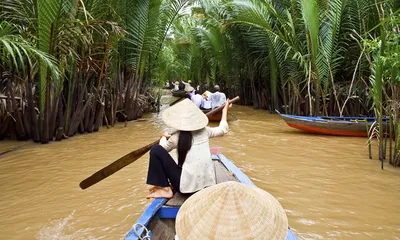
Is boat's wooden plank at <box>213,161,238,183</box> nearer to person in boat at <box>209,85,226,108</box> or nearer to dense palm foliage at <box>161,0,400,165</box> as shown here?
dense palm foliage at <box>161,0,400,165</box>

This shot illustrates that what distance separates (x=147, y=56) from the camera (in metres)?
10.1

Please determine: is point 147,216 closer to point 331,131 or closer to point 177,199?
point 177,199

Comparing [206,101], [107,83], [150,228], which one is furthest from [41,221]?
[206,101]

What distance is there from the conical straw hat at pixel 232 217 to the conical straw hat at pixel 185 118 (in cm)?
124

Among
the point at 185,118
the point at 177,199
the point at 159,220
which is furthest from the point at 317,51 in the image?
the point at 159,220

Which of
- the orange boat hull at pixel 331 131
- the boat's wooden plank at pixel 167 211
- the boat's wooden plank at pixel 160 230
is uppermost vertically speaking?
the orange boat hull at pixel 331 131

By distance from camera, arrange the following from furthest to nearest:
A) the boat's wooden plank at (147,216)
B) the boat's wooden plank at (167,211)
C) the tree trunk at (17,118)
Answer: the tree trunk at (17,118) < the boat's wooden plank at (167,211) < the boat's wooden plank at (147,216)

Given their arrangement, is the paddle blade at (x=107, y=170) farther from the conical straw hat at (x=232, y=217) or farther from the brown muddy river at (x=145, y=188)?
the conical straw hat at (x=232, y=217)

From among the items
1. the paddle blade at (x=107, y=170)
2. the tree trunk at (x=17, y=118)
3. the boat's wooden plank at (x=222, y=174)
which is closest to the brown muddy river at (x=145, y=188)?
the tree trunk at (x=17, y=118)

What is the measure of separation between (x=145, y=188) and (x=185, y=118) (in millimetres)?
1702

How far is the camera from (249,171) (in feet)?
15.5

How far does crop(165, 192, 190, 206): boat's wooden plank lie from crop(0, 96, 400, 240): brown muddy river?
1.99 ft

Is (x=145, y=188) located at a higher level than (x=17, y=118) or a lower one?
lower

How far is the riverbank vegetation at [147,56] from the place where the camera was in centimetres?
484
